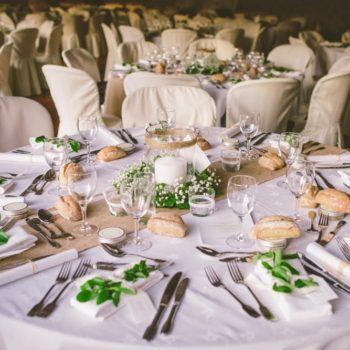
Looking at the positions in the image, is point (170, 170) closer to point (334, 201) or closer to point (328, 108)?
point (334, 201)

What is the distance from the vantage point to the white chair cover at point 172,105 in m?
3.29

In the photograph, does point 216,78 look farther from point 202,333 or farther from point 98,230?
point 202,333

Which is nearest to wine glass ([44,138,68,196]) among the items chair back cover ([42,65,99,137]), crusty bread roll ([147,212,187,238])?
crusty bread roll ([147,212,187,238])

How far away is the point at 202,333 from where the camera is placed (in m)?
1.22

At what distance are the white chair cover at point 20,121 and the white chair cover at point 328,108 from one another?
204 centimetres

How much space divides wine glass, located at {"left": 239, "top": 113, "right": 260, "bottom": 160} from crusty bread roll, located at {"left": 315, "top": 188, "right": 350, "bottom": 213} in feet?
2.04

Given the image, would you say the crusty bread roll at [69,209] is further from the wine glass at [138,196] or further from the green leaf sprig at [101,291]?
the green leaf sprig at [101,291]

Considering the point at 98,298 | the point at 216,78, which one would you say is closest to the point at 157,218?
the point at 98,298

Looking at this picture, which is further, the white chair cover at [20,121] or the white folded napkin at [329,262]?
the white chair cover at [20,121]

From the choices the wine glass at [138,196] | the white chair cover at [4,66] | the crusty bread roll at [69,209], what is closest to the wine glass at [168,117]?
the crusty bread roll at [69,209]

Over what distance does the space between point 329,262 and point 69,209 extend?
0.89 m

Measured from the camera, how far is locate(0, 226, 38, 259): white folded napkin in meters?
1.53

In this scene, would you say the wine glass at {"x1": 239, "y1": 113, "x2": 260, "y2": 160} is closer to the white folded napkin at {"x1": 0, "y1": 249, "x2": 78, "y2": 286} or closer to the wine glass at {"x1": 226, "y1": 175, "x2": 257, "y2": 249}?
the wine glass at {"x1": 226, "y1": 175, "x2": 257, "y2": 249}

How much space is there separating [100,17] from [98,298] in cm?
1100
